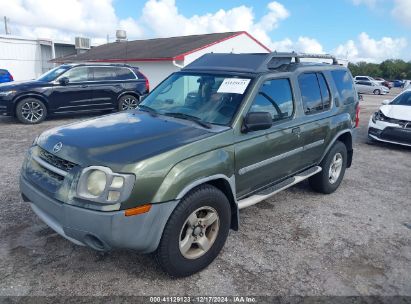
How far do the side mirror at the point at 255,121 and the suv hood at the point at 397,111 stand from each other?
21.0 feet

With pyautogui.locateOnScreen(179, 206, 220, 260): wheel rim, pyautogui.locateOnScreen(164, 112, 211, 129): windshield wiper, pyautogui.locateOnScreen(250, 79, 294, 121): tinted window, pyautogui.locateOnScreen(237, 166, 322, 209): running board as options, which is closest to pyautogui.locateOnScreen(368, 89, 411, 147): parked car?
pyautogui.locateOnScreen(237, 166, 322, 209): running board

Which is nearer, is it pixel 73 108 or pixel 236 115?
pixel 236 115

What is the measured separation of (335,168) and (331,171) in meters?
0.13

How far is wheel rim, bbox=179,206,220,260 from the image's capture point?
301 cm

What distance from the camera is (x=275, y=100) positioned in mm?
3920

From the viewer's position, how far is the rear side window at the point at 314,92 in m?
4.37

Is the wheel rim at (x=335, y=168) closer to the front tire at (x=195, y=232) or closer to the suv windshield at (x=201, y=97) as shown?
the suv windshield at (x=201, y=97)

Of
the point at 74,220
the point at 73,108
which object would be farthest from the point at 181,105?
the point at 73,108

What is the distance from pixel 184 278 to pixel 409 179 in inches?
197

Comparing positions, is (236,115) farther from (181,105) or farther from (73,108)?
(73,108)

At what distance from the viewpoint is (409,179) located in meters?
6.20

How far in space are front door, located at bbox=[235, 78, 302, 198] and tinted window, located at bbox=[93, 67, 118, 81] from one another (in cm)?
838

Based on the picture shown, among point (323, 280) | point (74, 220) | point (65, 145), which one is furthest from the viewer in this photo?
point (323, 280)

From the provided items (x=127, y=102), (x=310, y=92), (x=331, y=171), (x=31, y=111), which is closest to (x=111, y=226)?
(x=310, y=92)
